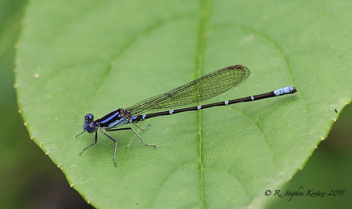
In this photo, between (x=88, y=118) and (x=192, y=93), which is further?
(x=192, y=93)

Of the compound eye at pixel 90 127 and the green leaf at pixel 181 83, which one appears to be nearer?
the green leaf at pixel 181 83

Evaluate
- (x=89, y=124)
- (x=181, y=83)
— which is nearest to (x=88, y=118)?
(x=89, y=124)

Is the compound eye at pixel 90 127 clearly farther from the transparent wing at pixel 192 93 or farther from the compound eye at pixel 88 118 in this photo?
the transparent wing at pixel 192 93

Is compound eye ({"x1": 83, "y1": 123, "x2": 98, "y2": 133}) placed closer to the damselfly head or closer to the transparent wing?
the damselfly head

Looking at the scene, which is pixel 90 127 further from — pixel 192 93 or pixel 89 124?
pixel 192 93

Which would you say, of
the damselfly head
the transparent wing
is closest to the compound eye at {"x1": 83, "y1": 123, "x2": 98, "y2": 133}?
the damselfly head

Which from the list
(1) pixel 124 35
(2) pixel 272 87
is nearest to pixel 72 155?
(1) pixel 124 35

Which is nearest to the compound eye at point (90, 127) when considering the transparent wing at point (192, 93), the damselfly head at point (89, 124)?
the damselfly head at point (89, 124)

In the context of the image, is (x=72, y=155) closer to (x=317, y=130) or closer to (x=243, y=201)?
(x=243, y=201)
